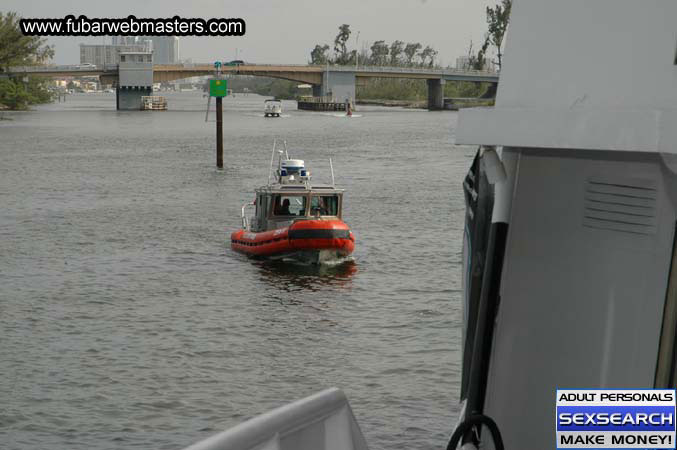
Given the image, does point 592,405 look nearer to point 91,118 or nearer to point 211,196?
point 211,196

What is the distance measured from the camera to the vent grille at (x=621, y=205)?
6047mm

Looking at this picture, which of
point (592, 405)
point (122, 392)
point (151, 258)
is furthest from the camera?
point (151, 258)

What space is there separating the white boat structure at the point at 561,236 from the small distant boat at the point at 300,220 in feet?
68.3

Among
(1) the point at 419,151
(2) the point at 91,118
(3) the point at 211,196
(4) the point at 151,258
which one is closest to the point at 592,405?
(4) the point at 151,258

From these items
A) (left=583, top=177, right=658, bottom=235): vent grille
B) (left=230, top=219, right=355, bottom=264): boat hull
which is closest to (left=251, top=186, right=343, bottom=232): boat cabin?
(left=230, top=219, right=355, bottom=264): boat hull

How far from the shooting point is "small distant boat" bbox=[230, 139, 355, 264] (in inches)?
1104

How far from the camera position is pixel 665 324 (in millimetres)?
5754

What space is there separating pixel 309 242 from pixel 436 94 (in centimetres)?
11938

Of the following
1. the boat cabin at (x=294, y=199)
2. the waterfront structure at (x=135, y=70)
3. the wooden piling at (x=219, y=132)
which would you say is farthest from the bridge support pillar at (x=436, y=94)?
the boat cabin at (x=294, y=199)

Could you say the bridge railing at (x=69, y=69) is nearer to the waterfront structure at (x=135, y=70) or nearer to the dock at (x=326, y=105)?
the waterfront structure at (x=135, y=70)

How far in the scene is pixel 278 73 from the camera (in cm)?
13175

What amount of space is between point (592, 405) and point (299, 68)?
132217mm

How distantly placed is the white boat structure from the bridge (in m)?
124

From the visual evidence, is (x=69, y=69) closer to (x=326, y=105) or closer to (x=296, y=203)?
(x=326, y=105)
